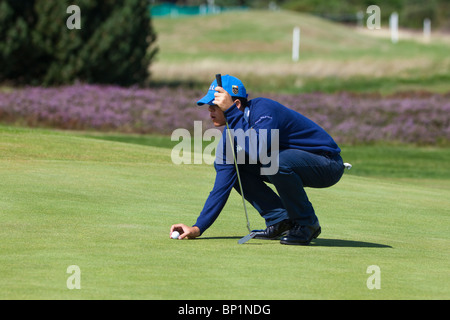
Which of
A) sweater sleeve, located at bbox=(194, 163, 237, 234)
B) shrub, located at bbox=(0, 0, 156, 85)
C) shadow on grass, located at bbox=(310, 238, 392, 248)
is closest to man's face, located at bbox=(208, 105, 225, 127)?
sweater sleeve, located at bbox=(194, 163, 237, 234)

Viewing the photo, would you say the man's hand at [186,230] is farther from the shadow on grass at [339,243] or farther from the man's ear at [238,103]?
the man's ear at [238,103]

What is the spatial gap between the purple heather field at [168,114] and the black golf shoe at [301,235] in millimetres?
19378

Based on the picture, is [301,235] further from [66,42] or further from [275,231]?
[66,42]

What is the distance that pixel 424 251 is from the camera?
7938mm

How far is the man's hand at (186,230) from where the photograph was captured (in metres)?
7.68

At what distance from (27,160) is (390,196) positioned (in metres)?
5.39

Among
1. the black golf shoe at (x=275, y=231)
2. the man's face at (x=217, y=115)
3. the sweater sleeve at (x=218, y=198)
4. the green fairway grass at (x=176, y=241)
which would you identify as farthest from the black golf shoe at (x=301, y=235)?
the man's face at (x=217, y=115)

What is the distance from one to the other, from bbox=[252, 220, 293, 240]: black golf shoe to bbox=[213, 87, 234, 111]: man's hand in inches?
60.3

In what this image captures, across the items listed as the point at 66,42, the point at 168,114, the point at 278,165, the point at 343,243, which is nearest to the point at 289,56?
the point at 66,42

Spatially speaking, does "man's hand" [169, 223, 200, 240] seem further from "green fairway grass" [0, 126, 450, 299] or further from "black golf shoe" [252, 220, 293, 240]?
"black golf shoe" [252, 220, 293, 240]

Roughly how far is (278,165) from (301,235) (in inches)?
29.7

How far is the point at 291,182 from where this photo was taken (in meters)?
7.52

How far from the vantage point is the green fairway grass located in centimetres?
584
